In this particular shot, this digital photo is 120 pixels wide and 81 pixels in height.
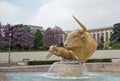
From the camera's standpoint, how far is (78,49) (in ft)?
77.2

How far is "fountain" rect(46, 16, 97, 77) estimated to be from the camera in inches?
900

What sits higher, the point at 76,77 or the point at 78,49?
the point at 78,49

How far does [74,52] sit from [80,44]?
671 mm

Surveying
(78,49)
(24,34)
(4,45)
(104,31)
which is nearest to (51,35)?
(24,34)

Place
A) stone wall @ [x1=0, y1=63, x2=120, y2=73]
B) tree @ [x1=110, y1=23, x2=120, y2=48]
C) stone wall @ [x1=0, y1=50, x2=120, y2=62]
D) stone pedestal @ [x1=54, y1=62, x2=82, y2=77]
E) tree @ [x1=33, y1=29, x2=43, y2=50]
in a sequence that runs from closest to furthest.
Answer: stone pedestal @ [x1=54, y1=62, x2=82, y2=77] < stone wall @ [x1=0, y1=63, x2=120, y2=73] < stone wall @ [x1=0, y1=50, x2=120, y2=62] < tree @ [x1=110, y1=23, x2=120, y2=48] < tree @ [x1=33, y1=29, x2=43, y2=50]

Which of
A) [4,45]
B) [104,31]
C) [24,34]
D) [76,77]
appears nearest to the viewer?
[76,77]

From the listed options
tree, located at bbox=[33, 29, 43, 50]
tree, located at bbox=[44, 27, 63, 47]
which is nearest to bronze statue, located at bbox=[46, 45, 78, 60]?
tree, located at bbox=[33, 29, 43, 50]

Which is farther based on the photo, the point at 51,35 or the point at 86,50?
the point at 51,35

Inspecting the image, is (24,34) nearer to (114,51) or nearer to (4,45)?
(4,45)

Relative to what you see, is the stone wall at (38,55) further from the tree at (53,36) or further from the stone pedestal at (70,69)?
the tree at (53,36)

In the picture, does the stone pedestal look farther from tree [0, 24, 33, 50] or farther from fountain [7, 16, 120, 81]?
tree [0, 24, 33, 50]

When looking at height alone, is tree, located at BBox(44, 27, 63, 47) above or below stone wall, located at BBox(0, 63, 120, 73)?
above

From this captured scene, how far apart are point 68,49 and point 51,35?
63.9m

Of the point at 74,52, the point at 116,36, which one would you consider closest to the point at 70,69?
the point at 74,52
